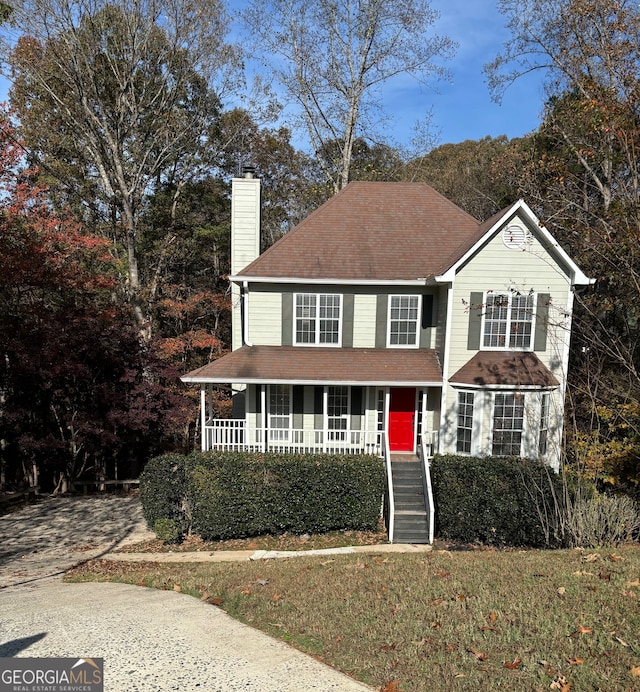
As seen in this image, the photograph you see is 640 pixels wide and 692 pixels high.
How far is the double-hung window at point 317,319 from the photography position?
14.5m

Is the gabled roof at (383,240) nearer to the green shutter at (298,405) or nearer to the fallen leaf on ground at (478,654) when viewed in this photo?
the green shutter at (298,405)

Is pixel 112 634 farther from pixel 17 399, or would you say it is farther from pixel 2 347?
pixel 17 399

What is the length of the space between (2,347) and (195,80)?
1532 cm

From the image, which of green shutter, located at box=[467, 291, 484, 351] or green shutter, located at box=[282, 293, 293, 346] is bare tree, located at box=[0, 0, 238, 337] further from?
green shutter, located at box=[467, 291, 484, 351]

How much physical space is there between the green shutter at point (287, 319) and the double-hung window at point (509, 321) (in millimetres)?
5704

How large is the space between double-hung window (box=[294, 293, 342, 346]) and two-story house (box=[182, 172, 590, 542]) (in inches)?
1.3

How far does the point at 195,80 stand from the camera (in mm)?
22484

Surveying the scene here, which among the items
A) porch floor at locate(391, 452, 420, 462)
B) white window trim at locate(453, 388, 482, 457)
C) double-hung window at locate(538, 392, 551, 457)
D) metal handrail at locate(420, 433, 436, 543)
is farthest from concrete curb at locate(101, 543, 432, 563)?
double-hung window at locate(538, 392, 551, 457)

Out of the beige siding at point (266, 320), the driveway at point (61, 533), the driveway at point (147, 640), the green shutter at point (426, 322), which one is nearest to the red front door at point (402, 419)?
the green shutter at point (426, 322)

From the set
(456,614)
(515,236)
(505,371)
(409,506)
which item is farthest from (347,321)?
(456,614)

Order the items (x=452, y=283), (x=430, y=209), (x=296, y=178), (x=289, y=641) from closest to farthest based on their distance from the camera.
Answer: (x=289, y=641), (x=452, y=283), (x=430, y=209), (x=296, y=178)

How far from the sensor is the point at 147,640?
583 centimetres

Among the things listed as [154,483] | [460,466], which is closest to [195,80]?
[154,483]

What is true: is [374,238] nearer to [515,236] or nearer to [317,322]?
[317,322]
